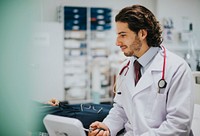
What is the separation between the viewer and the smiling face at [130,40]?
4.38 feet

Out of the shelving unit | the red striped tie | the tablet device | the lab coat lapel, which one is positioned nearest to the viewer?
the tablet device

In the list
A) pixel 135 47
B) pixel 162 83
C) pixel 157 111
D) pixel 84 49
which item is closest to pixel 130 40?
pixel 135 47

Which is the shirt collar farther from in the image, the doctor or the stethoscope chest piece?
the stethoscope chest piece

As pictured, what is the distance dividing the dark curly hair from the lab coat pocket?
0.32 metres

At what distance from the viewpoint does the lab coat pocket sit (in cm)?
122

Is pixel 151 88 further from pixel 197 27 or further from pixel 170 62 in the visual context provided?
pixel 197 27

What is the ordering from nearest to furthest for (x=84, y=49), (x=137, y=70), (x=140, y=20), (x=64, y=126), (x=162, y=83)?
1. (x=64, y=126)
2. (x=162, y=83)
3. (x=140, y=20)
4. (x=137, y=70)
5. (x=84, y=49)

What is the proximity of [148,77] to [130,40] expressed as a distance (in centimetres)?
22

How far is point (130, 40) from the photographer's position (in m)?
1.34

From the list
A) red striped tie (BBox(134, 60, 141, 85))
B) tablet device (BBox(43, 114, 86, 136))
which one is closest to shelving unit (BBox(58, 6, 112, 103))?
red striped tie (BBox(134, 60, 141, 85))

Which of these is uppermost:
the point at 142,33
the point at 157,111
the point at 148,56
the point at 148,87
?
the point at 142,33

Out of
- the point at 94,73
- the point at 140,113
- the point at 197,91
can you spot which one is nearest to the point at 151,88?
the point at 140,113

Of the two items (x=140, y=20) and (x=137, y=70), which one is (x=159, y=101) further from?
(x=140, y=20)

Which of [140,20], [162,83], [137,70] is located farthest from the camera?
[137,70]
